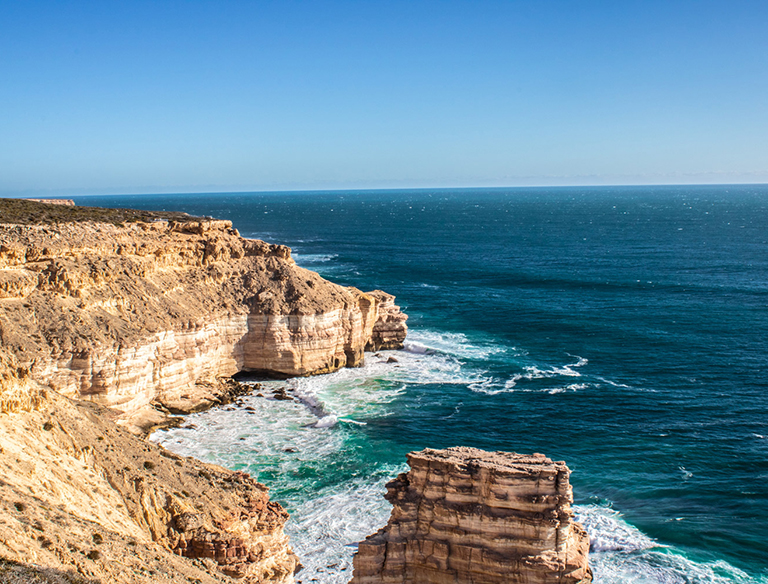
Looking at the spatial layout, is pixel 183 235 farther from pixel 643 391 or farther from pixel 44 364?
pixel 643 391

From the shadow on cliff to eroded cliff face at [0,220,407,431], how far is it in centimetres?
2810

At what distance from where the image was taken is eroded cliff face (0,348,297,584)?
16.5m

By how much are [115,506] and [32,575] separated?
29.9 ft

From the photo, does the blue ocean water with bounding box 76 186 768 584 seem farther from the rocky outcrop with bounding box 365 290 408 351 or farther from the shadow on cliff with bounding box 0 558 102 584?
the shadow on cliff with bounding box 0 558 102 584

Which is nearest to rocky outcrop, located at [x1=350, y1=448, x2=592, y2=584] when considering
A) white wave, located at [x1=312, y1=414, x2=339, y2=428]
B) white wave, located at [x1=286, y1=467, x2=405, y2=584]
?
white wave, located at [x1=286, y1=467, x2=405, y2=584]

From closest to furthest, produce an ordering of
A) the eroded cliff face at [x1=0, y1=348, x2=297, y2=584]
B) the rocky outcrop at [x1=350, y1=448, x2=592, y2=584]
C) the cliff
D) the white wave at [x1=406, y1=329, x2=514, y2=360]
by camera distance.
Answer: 1. the eroded cliff face at [x1=0, y1=348, x2=297, y2=584]
2. the cliff
3. the rocky outcrop at [x1=350, y1=448, x2=592, y2=584]
4. the white wave at [x1=406, y1=329, x2=514, y2=360]

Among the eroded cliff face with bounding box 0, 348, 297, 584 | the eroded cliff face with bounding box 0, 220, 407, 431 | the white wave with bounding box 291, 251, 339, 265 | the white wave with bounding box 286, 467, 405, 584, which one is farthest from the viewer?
the white wave with bounding box 291, 251, 339, 265

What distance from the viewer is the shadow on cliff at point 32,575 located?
12894 millimetres

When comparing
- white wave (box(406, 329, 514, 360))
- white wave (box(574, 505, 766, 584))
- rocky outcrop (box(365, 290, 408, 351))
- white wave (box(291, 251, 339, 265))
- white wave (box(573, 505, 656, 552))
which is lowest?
white wave (box(574, 505, 766, 584))

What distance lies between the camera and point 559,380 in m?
58.7

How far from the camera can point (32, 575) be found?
13.2m

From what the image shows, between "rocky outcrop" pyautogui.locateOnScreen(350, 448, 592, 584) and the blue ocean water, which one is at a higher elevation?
"rocky outcrop" pyautogui.locateOnScreen(350, 448, 592, 584)

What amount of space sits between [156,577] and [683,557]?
26051 millimetres

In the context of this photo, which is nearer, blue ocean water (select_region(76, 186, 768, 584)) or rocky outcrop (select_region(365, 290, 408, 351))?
blue ocean water (select_region(76, 186, 768, 584))
